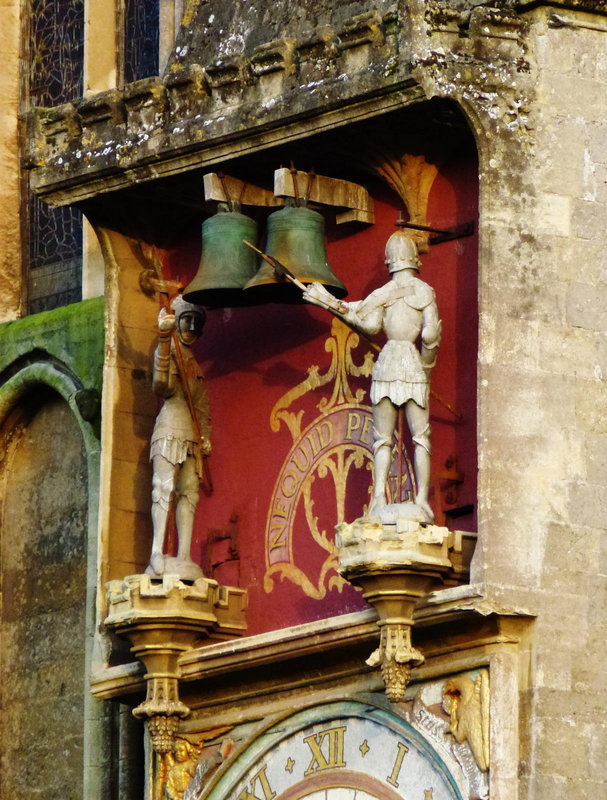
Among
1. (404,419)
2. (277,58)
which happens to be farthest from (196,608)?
(277,58)

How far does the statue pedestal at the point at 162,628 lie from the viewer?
19938 mm

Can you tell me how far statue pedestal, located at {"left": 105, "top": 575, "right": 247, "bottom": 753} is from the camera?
19938 millimetres

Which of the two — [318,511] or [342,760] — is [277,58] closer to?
[318,511]

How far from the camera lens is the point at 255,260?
20.2m

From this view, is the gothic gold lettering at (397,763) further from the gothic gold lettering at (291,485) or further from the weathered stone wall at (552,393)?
the gothic gold lettering at (291,485)

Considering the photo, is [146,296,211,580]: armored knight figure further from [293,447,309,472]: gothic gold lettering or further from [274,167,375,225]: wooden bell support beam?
[274,167,375,225]: wooden bell support beam

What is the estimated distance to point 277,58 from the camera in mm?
19859

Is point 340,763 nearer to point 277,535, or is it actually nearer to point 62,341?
point 277,535

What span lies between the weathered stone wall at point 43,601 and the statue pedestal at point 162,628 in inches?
105

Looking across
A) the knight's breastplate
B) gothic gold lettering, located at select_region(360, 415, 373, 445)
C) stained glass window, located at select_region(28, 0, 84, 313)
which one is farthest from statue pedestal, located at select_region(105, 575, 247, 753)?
stained glass window, located at select_region(28, 0, 84, 313)

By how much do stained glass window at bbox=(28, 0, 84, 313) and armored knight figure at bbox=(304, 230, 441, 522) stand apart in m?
4.87

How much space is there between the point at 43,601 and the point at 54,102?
3.56 meters

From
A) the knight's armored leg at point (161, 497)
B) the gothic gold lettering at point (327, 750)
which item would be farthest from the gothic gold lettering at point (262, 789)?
the knight's armored leg at point (161, 497)

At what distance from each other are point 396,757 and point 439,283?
2.64m
